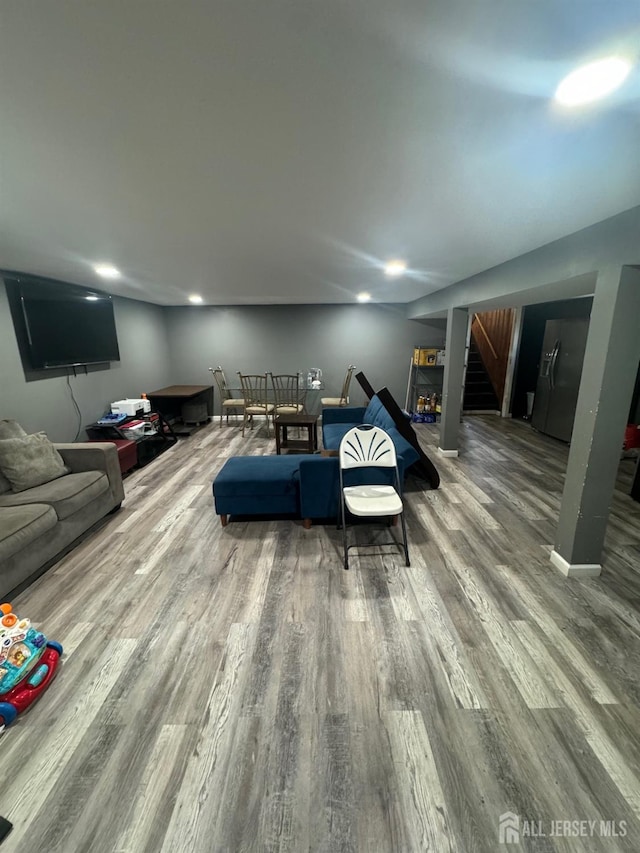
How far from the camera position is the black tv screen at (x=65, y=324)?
3146mm

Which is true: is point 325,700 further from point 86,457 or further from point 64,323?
point 64,323

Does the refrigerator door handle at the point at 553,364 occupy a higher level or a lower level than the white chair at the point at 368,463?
higher

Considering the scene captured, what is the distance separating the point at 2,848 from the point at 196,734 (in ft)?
1.90

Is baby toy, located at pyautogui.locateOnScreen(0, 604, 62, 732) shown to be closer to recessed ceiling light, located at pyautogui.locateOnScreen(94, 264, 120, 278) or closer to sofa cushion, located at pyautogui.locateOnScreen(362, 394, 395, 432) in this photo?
recessed ceiling light, located at pyautogui.locateOnScreen(94, 264, 120, 278)

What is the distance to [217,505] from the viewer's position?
268cm

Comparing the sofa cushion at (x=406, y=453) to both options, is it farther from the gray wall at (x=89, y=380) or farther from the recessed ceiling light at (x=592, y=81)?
the gray wall at (x=89, y=380)

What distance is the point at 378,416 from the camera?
12.0 feet

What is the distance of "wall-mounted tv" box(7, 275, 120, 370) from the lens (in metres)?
3.14

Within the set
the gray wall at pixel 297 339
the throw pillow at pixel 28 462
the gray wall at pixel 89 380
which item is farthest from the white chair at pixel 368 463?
the gray wall at pixel 297 339

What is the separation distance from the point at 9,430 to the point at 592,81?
377 centimetres

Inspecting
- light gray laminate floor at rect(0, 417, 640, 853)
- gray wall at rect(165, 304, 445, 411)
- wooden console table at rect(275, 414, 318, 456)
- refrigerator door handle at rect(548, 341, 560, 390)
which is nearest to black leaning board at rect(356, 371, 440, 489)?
light gray laminate floor at rect(0, 417, 640, 853)

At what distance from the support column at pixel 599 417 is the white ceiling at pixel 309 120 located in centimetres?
44

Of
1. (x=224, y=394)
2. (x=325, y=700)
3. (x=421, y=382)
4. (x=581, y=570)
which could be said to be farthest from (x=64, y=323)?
(x=421, y=382)

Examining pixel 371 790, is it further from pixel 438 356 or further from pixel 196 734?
pixel 438 356
